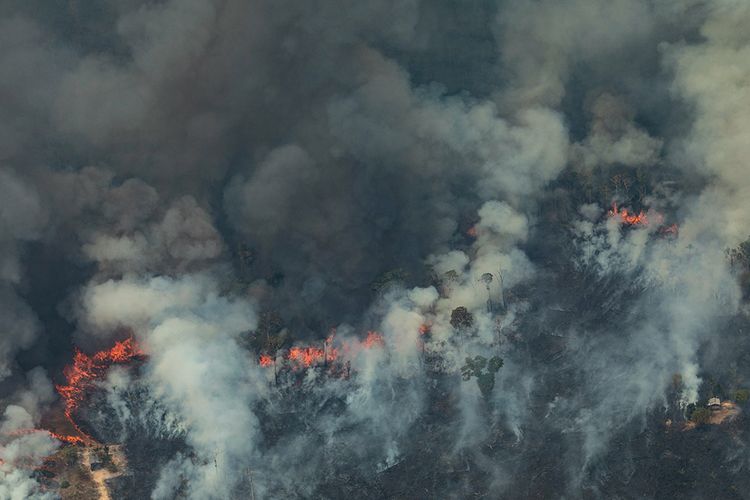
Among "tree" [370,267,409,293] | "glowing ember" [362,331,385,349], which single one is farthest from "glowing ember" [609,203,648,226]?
"glowing ember" [362,331,385,349]

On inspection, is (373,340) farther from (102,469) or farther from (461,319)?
(102,469)

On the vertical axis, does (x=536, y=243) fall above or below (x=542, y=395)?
above

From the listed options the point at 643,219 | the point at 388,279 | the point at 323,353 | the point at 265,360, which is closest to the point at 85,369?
the point at 265,360

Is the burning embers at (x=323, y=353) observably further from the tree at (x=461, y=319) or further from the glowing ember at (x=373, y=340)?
the tree at (x=461, y=319)

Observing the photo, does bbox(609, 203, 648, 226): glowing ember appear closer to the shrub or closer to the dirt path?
the shrub

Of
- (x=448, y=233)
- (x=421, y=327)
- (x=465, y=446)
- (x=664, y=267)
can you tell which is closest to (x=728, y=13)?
(x=664, y=267)

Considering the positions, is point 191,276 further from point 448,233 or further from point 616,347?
point 616,347

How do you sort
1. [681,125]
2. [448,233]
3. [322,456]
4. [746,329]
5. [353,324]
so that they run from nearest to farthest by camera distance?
1. [322,456]
2. [746,329]
3. [353,324]
4. [448,233]
5. [681,125]
